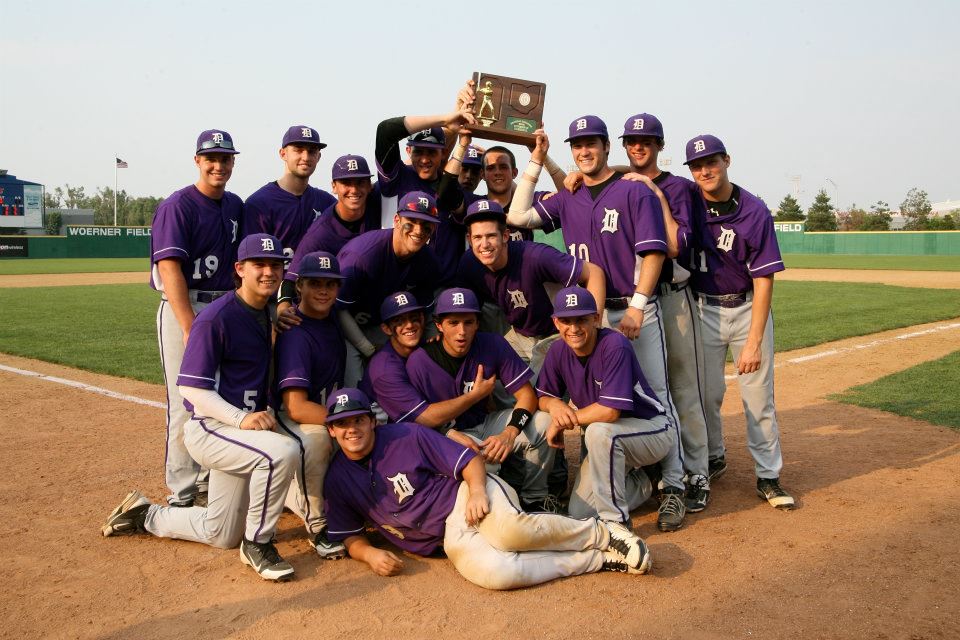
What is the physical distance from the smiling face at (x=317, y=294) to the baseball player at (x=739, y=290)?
2333 mm

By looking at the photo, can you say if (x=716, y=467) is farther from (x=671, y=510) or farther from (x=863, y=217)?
(x=863, y=217)

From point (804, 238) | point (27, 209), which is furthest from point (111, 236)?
point (804, 238)

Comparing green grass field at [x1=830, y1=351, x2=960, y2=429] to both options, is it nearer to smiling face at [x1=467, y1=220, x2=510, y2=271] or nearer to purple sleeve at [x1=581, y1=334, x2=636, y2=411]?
purple sleeve at [x1=581, y1=334, x2=636, y2=411]

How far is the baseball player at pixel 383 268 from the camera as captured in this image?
4809 mm

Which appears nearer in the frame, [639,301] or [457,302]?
[457,302]

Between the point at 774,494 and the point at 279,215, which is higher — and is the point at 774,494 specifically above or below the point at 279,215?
below

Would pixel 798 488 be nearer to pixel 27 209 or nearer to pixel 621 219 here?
pixel 621 219

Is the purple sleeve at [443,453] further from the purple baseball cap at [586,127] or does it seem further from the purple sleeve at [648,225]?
the purple baseball cap at [586,127]

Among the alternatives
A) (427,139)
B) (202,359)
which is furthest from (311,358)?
(427,139)

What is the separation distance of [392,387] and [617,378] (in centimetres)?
125

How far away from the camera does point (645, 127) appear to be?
5.28 meters

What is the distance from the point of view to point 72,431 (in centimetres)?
716

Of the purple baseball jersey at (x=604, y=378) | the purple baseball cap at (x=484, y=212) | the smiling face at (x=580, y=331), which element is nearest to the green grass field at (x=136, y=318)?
the purple baseball cap at (x=484, y=212)

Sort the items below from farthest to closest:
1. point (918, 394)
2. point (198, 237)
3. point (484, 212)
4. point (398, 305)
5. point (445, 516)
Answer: point (918, 394) < point (198, 237) < point (484, 212) < point (398, 305) < point (445, 516)
